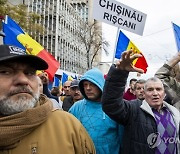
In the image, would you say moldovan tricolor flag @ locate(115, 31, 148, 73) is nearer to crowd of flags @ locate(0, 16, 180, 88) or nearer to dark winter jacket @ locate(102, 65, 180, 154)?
crowd of flags @ locate(0, 16, 180, 88)

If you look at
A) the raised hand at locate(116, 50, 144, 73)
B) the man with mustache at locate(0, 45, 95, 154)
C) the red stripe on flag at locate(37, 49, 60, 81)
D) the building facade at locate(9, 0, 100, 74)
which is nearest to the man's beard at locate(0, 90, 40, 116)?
the man with mustache at locate(0, 45, 95, 154)

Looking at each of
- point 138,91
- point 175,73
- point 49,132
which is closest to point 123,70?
point 49,132

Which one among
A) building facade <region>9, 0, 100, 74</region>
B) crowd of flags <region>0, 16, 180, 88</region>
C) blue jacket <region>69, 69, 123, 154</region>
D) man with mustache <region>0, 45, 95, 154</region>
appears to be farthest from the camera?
building facade <region>9, 0, 100, 74</region>

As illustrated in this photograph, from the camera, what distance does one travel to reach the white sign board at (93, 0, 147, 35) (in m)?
4.84

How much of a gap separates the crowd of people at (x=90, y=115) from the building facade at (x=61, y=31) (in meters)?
34.4

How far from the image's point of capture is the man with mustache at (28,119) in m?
1.65

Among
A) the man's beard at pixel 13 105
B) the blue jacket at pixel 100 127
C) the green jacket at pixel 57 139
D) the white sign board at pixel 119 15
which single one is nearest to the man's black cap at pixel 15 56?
the man's beard at pixel 13 105

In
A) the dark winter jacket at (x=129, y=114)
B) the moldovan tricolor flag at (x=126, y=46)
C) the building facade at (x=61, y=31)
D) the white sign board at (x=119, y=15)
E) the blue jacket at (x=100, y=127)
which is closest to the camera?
the dark winter jacket at (x=129, y=114)

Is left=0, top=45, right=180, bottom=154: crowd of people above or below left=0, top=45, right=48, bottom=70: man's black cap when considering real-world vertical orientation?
below

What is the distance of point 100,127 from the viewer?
2.98 meters

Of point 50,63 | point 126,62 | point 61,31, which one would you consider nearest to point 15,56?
point 126,62

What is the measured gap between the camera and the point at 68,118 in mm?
1903

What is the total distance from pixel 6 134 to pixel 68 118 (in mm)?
443

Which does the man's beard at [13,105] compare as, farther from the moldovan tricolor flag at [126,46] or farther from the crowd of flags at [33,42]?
the moldovan tricolor flag at [126,46]
